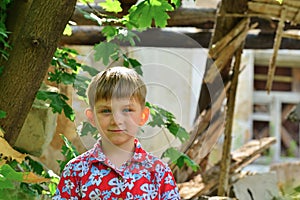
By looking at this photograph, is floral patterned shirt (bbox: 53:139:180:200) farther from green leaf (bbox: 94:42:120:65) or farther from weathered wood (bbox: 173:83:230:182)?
weathered wood (bbox: 173:83:230:182)

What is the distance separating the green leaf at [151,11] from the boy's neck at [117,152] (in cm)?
48

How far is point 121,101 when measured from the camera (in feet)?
4.58

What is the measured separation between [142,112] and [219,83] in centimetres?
183

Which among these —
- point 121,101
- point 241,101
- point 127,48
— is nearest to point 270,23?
point 127,48

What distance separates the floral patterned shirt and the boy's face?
56 millimetres

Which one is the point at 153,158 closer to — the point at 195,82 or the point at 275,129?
the point at 195,82

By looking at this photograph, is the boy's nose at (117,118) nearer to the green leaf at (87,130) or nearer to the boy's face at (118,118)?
the boy's face at (118,118)

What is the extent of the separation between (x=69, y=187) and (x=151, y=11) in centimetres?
61

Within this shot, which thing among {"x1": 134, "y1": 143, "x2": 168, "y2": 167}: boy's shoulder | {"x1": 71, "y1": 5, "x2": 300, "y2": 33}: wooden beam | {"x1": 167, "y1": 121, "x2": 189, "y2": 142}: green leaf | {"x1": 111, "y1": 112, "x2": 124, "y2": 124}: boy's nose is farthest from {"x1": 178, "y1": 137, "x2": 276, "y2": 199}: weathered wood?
{"x1": 111, "y1": 112, "x2": 124, "y2": 124}: boy's nose

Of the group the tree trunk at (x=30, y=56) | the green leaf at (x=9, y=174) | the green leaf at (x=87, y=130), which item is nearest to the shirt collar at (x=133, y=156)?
the green leaf at (x=9, y=174)

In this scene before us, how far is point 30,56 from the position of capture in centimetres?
174

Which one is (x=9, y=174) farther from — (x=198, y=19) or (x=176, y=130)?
(x=198, y=19)

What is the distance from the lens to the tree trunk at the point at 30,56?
1703 mm

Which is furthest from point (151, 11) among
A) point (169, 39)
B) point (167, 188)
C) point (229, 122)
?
point (169, 39)
